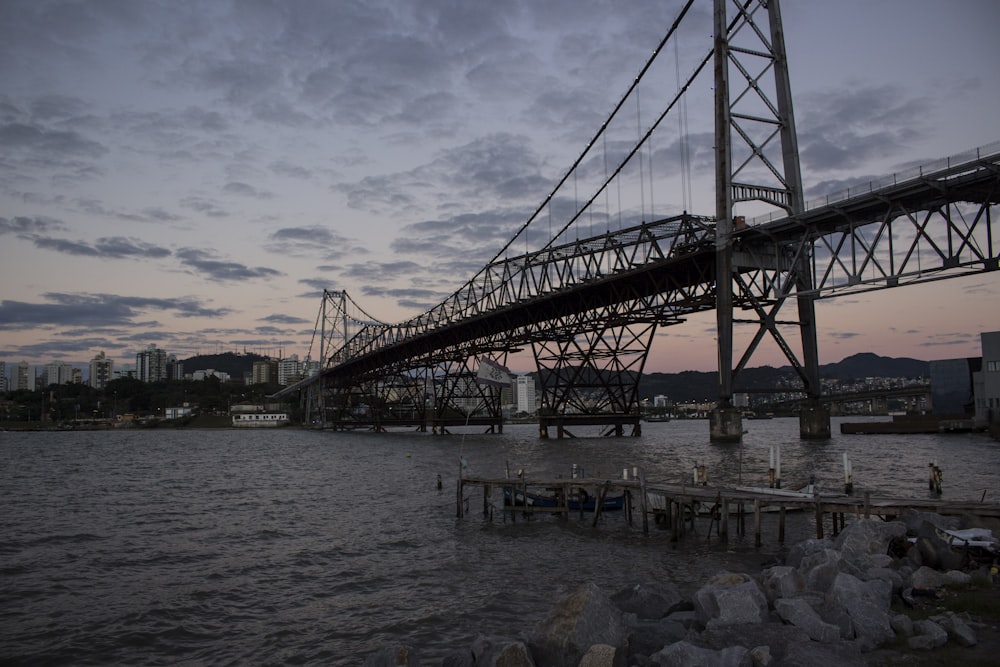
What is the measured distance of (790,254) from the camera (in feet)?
148

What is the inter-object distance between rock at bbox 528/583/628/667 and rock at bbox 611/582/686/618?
7.43 feet

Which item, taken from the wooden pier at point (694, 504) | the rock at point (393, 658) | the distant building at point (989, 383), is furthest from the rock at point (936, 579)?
the distant building at point (989, 383)

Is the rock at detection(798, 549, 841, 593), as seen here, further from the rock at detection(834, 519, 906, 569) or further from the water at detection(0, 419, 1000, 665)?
the water at detection(0, 419, 1000, 665)

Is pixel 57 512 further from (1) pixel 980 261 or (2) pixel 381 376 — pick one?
(2) pixel 381 376

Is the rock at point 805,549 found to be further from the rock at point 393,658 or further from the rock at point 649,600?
the rock at point 393,658

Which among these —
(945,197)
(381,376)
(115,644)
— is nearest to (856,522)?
(115,644)

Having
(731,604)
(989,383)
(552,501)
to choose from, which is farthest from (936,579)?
(989,383)

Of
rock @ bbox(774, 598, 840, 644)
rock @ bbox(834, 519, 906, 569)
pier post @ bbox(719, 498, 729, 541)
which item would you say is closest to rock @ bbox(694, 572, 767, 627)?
rock @ bbox(774, 598, 840, 644)

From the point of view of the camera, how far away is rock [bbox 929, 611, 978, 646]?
352 inches

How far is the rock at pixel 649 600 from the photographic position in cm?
1170

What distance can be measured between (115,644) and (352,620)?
4.29 meters

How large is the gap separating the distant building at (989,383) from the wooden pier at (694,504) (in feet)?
158

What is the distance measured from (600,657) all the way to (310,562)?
12695 millimetres

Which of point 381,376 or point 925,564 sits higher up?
point 381,376
